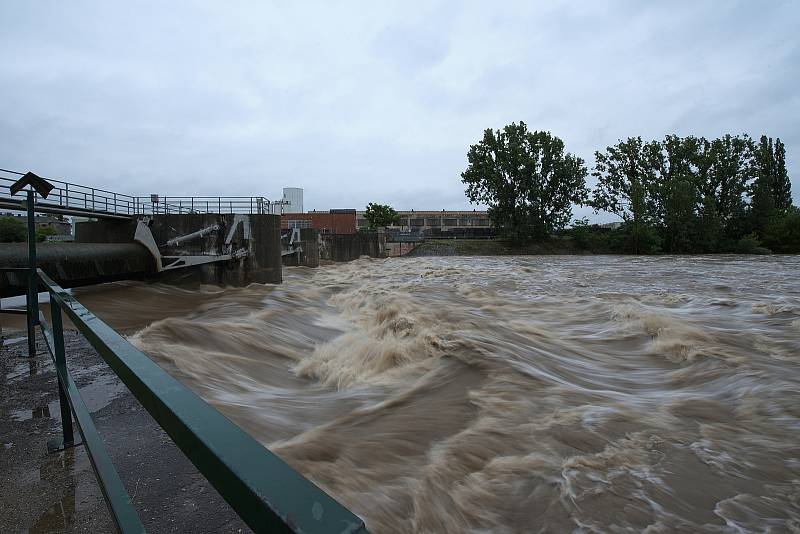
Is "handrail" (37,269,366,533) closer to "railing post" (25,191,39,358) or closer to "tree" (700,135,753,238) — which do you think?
"railing post" (25,191,39,358)

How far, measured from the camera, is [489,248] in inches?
2441

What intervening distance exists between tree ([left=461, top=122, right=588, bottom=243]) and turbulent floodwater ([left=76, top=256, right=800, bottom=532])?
52.6 metres

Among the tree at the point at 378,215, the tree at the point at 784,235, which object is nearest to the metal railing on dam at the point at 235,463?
the tree at the point at 784,235

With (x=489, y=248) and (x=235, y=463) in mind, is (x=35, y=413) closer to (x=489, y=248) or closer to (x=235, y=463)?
(x=235, y=463)

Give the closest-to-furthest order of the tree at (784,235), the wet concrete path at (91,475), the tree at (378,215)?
the wet concrete path at (91,475) → the tree at (784,235) → the tree at (378,215)

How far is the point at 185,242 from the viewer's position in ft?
61.7

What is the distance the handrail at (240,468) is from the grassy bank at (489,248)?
191 ft

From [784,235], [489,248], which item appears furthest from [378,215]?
[784,235]

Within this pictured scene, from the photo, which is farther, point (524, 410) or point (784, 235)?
point (784, 235)

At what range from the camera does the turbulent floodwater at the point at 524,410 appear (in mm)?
3369

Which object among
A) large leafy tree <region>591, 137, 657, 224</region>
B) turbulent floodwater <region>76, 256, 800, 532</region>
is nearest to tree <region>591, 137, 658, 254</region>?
large leafy tree <region>591, 137, 657, 224</region>

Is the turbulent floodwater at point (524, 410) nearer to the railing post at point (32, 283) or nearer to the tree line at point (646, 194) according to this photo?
the railing post at point (32, 283)

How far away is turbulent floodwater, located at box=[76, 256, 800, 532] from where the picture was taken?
3369mm

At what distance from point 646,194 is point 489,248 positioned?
20.0 meters
